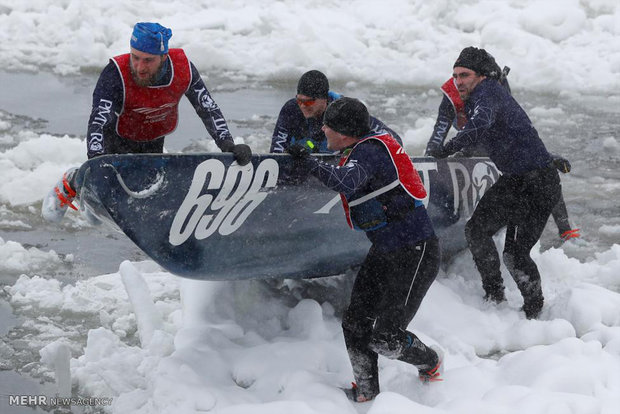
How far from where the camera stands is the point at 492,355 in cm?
489

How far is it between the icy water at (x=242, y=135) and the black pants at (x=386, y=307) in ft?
5.81

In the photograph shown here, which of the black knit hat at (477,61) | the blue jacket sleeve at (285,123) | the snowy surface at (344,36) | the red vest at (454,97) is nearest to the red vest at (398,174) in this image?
the black knit hat at (477,61)

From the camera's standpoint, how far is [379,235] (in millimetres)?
3928

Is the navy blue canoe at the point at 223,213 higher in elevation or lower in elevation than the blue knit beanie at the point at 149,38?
lower

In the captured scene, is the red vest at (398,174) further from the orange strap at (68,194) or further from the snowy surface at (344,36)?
the snowy surface at (344,36)

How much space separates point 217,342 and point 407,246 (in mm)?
1337

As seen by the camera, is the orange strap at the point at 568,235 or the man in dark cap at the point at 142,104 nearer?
the man in dark cap at the point at 142,104

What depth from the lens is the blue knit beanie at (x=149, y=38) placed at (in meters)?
4.33

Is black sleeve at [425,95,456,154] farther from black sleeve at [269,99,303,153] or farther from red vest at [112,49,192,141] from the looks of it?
red vest at [112,49,192,141]

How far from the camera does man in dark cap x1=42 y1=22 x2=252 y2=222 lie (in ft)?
14.4

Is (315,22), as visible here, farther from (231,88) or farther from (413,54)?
(231,88)

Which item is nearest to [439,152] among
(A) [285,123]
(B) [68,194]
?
(A) [285,123]

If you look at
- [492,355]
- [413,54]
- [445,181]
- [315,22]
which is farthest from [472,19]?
[492,355]

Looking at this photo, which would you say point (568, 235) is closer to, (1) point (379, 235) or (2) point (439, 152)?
(2) point (439, 152)
